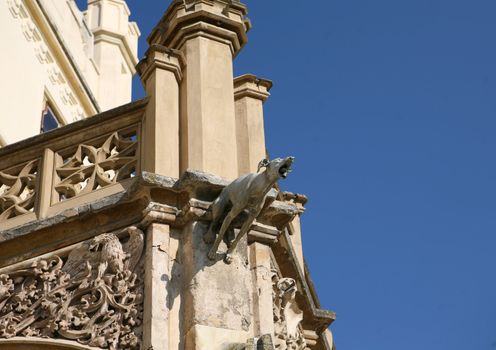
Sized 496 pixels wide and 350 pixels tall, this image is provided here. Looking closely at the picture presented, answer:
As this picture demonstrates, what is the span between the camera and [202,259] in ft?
25.3

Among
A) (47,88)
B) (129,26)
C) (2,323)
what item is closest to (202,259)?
(2,323)

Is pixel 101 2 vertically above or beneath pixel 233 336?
above

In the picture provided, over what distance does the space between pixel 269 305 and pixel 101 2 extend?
389 inches

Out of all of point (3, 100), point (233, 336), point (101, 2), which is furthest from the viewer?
point (101, 2)

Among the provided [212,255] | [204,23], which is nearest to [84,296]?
[212,255]

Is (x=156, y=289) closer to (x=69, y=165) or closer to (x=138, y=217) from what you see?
(x=138, y=217)

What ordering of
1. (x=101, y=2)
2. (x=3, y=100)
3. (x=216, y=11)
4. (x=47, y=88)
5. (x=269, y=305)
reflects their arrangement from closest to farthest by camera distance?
(x=269, y=305) → (x=216, y=11) → (x=3, y=100) → (x=47, y=88) → (x=101, y=2)

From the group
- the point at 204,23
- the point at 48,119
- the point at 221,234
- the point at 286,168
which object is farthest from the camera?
the point at 48,119

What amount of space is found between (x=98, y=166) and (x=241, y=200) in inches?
57.5

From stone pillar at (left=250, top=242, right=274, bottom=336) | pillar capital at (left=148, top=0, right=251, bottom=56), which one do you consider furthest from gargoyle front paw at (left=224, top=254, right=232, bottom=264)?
pillar capital at (left=148, top=0, right=251, bottom=56)

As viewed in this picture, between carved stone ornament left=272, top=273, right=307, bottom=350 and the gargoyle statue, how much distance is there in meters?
0.85

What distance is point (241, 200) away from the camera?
761cm

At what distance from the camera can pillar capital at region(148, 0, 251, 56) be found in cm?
902

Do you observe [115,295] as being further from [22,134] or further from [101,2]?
[101,2]
